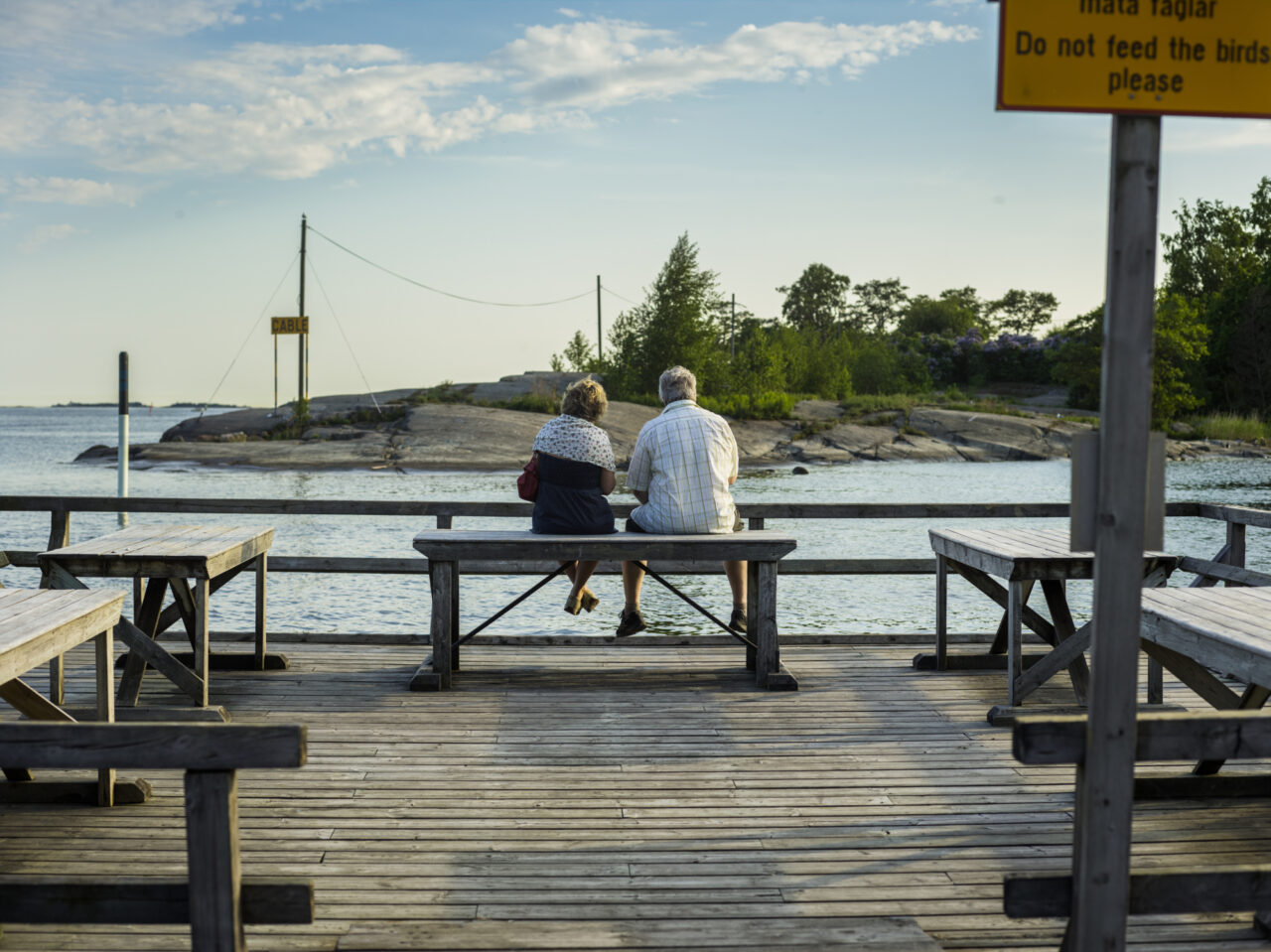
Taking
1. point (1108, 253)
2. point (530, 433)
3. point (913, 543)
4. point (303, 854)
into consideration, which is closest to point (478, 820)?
point (303, 854)

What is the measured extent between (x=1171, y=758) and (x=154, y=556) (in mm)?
4038

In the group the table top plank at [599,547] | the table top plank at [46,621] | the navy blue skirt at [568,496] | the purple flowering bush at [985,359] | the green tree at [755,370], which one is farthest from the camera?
the purple flowering bush at [985,359]

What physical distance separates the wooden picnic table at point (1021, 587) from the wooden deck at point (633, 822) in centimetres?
30

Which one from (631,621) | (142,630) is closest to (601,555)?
(631,621)

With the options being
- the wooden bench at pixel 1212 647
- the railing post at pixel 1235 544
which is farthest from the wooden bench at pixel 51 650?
the railing post at pixel 1235 544

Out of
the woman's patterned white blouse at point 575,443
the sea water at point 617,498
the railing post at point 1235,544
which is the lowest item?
the sea water at point 617,498

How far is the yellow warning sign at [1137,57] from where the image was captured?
2266mm

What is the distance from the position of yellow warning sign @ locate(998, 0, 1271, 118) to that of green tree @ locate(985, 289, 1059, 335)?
101 metres

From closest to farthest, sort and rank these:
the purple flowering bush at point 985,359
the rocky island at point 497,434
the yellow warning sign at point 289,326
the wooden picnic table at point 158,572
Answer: the wooden picnic table at point 158,572
the rocky island at point 497,434
the yellow warning sign at point 289,326
the purple flowering bush at point 985,359

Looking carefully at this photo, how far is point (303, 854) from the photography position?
3.44 meters

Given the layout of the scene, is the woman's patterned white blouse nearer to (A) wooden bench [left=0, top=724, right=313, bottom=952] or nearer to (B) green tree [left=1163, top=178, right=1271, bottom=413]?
(A) wooden bench [left=0, top=724, right=313, bottom=952]

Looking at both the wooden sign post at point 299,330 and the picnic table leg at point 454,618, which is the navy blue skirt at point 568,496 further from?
the wooden sign post at point 299,330

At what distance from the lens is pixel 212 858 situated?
2266 millimetres

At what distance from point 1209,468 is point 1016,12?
4389 cm
